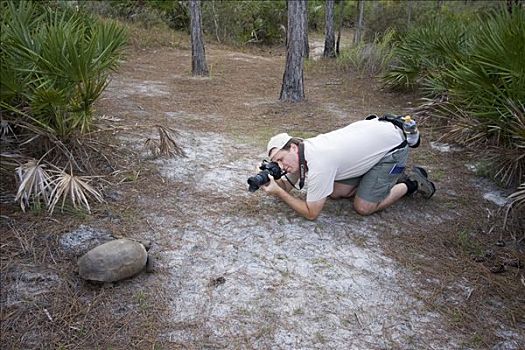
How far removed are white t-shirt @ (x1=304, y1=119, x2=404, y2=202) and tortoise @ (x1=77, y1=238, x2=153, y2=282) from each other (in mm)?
1252

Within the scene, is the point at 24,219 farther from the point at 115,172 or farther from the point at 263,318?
the point at 263,318

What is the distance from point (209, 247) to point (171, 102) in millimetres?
4204

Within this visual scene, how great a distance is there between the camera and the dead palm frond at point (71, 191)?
3299mm

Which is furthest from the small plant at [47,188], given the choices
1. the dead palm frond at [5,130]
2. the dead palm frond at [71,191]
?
the dead palm frond at [5,130]

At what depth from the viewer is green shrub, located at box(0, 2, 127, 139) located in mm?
3295

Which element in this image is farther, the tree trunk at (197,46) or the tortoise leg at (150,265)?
the tree trunk at (197,46)

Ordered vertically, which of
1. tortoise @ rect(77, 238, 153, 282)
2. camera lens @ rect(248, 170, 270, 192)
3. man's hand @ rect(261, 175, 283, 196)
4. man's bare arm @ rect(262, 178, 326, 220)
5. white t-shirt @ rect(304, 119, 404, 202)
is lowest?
tortoise @ rect(77, 238, 153, 282)

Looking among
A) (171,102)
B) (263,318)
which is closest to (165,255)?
(263,318)

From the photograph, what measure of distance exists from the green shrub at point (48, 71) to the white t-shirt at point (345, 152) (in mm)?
1798

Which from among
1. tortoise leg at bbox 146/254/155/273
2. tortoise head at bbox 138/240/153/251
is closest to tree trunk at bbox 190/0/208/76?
tortoise head at bbox 138/240/153/251

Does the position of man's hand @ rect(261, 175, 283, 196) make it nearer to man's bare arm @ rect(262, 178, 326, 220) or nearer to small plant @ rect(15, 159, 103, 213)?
man's bare arm @ rect(262, 178, 326, 220)

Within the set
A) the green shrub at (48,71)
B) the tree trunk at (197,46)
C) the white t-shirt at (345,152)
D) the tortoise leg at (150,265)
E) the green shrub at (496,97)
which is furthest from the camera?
the tree trunk at (197,46)

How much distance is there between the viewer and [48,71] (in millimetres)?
3402

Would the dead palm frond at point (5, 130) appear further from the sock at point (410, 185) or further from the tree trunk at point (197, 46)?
the tree trunk at point (197, 46)
